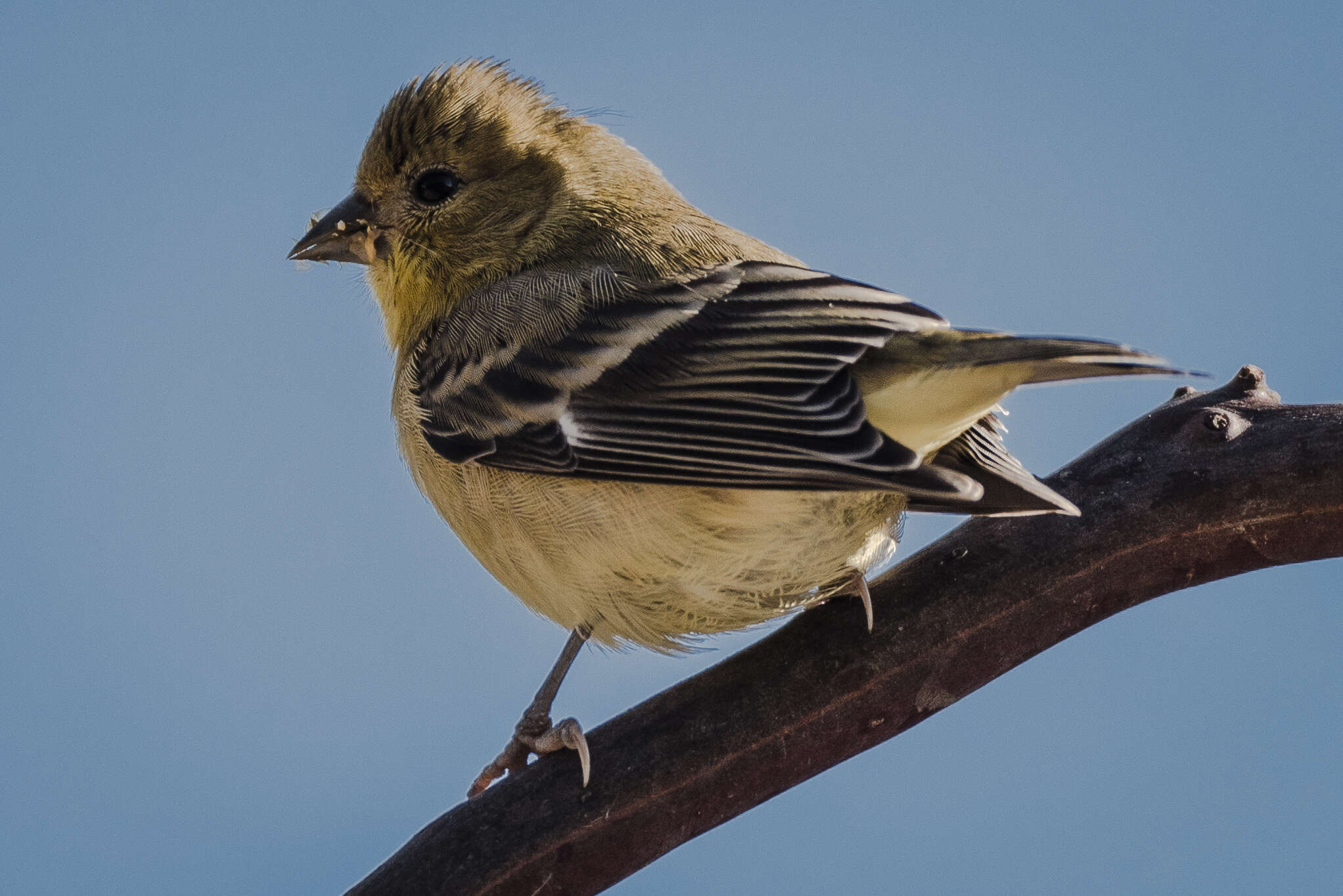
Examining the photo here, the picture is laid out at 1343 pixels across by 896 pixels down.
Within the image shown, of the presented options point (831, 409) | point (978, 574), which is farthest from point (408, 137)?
point (978, 574)

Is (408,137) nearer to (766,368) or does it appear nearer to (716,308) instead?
(716,308)

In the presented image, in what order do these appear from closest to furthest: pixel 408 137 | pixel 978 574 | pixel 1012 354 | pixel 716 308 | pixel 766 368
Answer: pixel 1012 354
pixel 766 368
pixel 716 308
pixel 978 574
pixel 408 137

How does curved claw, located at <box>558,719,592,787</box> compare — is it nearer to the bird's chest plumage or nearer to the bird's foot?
the bird's foot

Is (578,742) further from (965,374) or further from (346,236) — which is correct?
(346,236)

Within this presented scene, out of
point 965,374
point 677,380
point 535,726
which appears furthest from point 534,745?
point 965,374

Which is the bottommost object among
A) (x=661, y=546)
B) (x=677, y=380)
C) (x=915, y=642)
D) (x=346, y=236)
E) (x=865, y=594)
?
(x=915, y=642)

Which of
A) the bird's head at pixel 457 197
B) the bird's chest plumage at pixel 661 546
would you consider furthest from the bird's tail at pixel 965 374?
the bird's head at pixel 457 197

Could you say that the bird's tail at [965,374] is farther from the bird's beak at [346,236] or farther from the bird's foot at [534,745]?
the bird's beak at [346,236]
